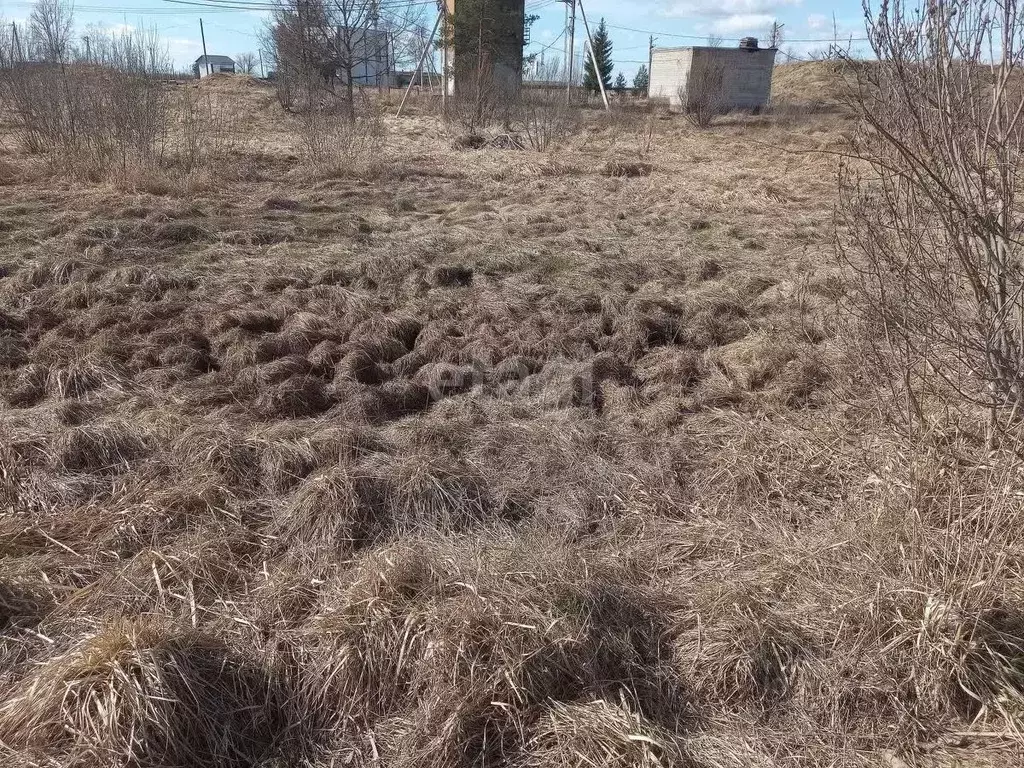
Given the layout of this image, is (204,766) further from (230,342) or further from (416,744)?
(230,342)

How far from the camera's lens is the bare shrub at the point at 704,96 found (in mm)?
21062

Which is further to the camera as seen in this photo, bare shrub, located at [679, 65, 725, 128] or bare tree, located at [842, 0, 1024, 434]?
bare shrub, located at [679, 65, 725, 128]

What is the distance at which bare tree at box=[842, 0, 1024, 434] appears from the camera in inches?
99.0

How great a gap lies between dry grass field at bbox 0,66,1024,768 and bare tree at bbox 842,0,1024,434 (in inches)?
18.9

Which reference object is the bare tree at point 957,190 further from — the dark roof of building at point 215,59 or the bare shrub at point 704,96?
the dark roof of building at point 215,59

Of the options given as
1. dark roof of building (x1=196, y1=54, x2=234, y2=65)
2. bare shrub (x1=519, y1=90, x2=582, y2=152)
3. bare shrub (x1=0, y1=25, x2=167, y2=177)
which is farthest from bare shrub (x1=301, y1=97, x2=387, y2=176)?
dark roof of building (x1=196, y1=54, x2=234, y2=65)

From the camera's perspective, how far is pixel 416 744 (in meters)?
2.21

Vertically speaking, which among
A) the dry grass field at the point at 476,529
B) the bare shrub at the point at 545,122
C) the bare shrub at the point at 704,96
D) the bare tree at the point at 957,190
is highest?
the bare shrub at the point at 704,96

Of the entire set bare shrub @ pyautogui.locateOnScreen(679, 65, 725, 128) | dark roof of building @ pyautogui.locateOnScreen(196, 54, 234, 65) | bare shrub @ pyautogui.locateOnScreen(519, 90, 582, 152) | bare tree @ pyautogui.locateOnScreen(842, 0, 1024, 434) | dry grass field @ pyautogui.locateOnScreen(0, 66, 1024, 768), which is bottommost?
dry grass field @ pyautogui.locateOnScreen(0, 66, 1024, 768)

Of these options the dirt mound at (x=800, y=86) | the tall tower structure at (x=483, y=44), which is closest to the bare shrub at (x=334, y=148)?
the tall tower structure at (x=483, y=44)

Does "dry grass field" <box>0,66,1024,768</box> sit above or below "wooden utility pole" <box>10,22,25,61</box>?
below

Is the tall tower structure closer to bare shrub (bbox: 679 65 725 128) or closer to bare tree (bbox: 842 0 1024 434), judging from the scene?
bare shrub (bbox: 679 65 725 128)

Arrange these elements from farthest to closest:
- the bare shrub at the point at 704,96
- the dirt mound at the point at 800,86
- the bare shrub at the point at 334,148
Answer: the dirt mound at the point at 800,86
the bare shrub at the point at 704,96
the bare shrub at the point at 334,148

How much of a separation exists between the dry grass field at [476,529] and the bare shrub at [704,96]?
1639 cm
